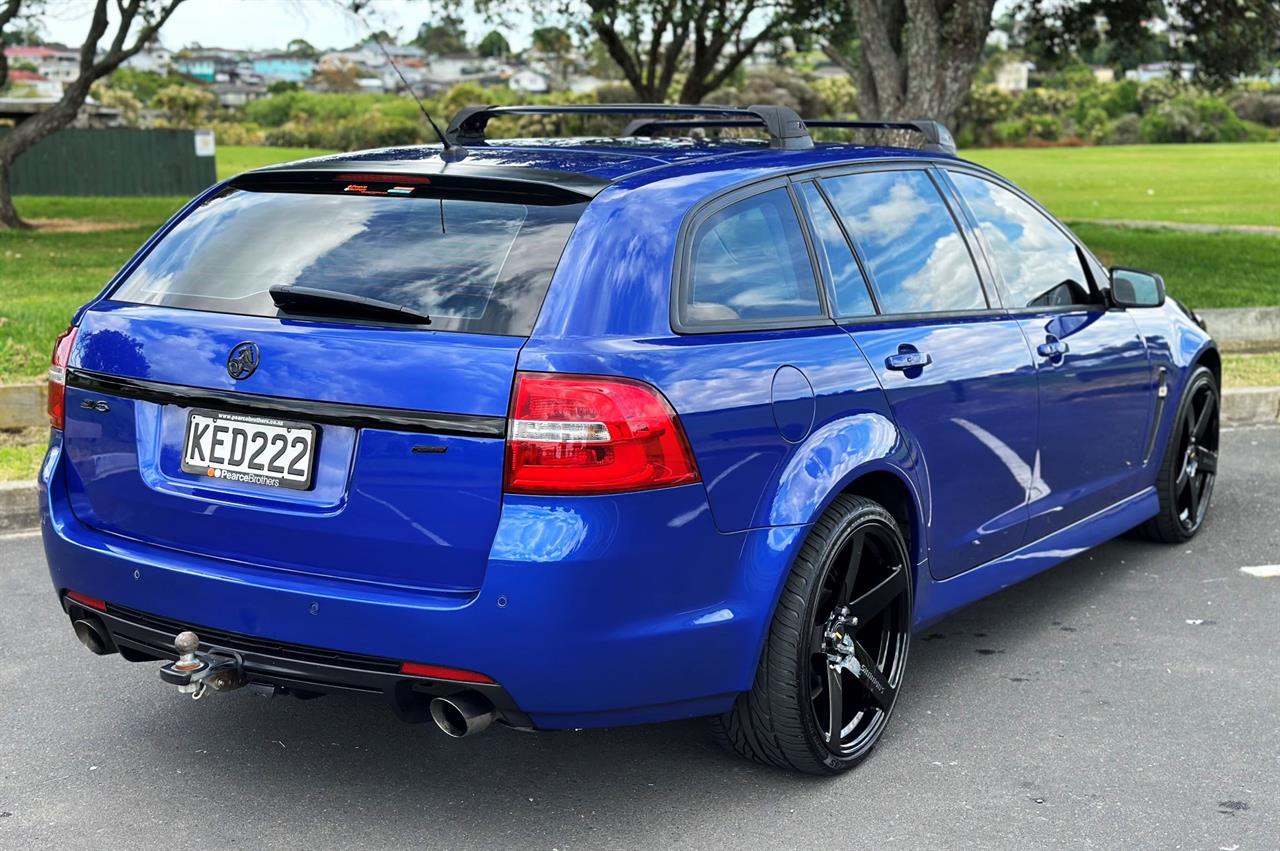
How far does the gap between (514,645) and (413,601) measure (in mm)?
242

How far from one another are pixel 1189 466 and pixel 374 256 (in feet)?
13.3

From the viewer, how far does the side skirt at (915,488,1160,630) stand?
4531 mm

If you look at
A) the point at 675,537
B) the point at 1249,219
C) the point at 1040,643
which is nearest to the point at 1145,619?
the point at 1040,643

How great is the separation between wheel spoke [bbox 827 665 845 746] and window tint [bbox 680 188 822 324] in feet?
3.05

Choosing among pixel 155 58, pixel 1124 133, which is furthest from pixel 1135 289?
pixel 155 58

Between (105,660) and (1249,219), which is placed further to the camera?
(1249,219)

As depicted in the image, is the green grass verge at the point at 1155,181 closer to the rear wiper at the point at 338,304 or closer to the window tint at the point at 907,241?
the window tint at the point at 907,241

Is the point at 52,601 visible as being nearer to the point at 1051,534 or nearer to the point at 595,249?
the point at 595,249

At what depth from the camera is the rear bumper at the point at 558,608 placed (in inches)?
129

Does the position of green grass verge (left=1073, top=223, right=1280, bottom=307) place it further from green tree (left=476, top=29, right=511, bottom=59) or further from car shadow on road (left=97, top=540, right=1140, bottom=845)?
green tree (left=476, top=29, right=511, bottom=59)

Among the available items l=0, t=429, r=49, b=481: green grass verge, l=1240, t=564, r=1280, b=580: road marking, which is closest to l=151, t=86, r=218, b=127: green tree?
l=0, t=429, r=49, b=481: green grass verge

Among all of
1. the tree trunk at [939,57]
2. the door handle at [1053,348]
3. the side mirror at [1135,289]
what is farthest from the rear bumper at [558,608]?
the tree trunk at [939,57]

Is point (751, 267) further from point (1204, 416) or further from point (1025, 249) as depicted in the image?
point (1204, 416)

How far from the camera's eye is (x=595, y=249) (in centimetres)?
354
